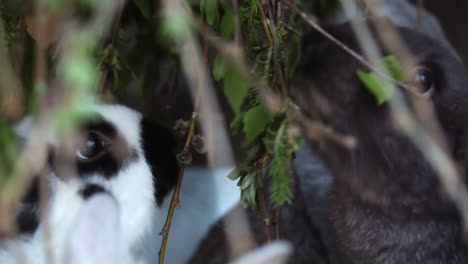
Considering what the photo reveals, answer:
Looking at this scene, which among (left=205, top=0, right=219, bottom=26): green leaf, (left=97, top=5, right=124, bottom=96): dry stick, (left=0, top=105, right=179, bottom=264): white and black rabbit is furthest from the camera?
(left=97, top=5, right=124, bottom=96): dry stick

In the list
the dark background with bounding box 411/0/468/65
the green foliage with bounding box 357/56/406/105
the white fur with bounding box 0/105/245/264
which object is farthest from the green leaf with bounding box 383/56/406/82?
the dark background with bounding box 411/0/468/65

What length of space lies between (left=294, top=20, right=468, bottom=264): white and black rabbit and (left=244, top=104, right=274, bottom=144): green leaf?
279mm

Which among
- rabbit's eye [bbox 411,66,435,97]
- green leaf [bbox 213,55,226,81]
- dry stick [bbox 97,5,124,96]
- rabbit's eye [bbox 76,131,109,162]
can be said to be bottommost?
rabbit's eye [bbox 411,66,435,97]

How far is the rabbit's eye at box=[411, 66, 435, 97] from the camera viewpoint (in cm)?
164

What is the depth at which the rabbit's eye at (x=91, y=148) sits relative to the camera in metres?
1.66

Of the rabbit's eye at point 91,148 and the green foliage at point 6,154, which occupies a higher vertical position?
the rabbit's eye at point 91,148

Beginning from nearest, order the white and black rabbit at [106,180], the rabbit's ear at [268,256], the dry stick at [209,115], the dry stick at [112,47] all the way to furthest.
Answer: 1. the dry stick at [209,115]
2. the rabbit's ear at [268,256]
3. the white and black rabbit at [106,180]
4. the dry stick at [112,47]

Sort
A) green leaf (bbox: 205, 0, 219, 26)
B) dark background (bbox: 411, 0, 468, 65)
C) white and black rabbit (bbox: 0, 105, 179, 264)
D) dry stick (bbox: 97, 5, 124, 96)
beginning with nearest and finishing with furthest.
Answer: green leaf (bbox: 205, 0, 219, 26)
white and black rabbit (bbox: 0, 105, 179, 264)
dry stick (bbox: 97, 5, 124, 96)
dark background (bbox: 411, 0, 468, 65)

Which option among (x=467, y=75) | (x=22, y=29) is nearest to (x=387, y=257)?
(x=467, y=75)

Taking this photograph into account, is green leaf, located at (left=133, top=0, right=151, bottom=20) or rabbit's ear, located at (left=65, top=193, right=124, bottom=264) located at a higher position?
green leaf, located at (left=133, top=0, right=151, bottom=20)

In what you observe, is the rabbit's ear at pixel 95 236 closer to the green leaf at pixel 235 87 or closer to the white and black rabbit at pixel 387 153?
the green leaf at pixel 235 87

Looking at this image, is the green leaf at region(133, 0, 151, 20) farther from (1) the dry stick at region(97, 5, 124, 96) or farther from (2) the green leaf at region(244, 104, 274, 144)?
(2) the green leaf at region(244, 104, 274, 144)

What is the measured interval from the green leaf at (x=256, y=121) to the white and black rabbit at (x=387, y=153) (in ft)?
0.92

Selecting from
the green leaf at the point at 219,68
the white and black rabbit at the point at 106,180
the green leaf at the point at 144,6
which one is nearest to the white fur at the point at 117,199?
the white and black rabbit at the point at 106,180
